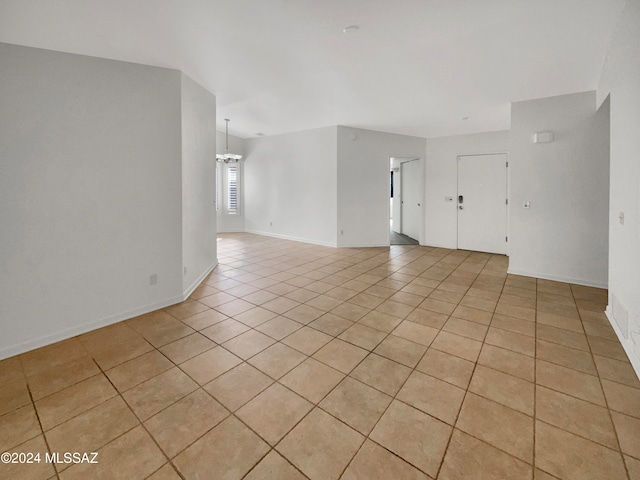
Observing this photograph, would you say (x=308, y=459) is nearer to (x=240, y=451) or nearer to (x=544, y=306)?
(x=240, y=451)

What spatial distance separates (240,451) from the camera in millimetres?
1431

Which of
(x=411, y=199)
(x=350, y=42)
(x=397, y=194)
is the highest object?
(x=350, y=42)

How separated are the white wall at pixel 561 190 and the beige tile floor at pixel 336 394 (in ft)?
3.32

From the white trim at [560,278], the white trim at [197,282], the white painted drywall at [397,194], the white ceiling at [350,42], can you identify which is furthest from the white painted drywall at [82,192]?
the white painted drywall at [397,194]

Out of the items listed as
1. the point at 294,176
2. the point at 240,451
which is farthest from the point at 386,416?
the point at 294,176

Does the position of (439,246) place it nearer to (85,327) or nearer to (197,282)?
(197,282)

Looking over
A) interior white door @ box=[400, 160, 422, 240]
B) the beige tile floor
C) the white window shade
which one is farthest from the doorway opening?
the white window shade

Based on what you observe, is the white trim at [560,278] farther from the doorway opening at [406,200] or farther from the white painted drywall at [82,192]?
the white painted drywall at [82,192]

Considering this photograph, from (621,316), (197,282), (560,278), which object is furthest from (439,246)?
(197,282)

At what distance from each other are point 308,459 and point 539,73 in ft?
14.7

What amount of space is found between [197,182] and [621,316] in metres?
4.76

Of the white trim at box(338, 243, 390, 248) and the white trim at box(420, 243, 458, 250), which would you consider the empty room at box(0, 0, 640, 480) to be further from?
the white trim at box(338, 243, 390, 248)

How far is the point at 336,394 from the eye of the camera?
184 cm

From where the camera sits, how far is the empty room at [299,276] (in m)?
1.51
